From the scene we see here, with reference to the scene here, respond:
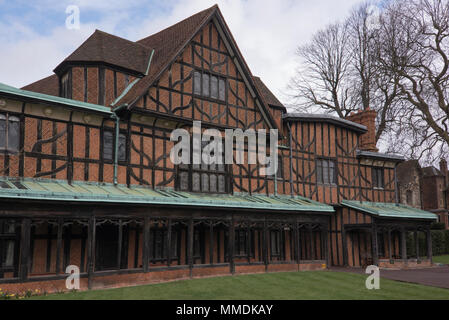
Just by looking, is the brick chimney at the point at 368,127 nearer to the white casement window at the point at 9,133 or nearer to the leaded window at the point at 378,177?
the leaded window at the point at 378,177

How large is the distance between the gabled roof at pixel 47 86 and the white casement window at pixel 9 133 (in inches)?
246

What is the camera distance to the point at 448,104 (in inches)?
966

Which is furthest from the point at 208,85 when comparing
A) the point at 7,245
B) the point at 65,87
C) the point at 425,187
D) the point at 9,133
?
the point at 425,187

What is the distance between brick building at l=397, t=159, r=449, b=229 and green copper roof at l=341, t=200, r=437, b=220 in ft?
75.4

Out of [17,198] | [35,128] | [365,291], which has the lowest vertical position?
[365,291]

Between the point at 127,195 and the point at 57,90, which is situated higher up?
the point at 57,90

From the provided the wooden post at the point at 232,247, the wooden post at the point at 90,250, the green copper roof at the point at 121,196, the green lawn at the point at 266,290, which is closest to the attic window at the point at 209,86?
the green copper roof at the point at 121,196

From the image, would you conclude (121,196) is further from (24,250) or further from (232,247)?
(232,247)

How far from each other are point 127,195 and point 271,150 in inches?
365

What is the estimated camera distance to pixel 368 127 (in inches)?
1069

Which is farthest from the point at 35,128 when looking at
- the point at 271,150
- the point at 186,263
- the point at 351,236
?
the point at 351,236

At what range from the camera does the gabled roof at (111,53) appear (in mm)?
17242

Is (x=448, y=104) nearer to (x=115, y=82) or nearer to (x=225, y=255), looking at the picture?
(x=225, y=255)

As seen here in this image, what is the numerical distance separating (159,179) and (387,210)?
45.8 feet
